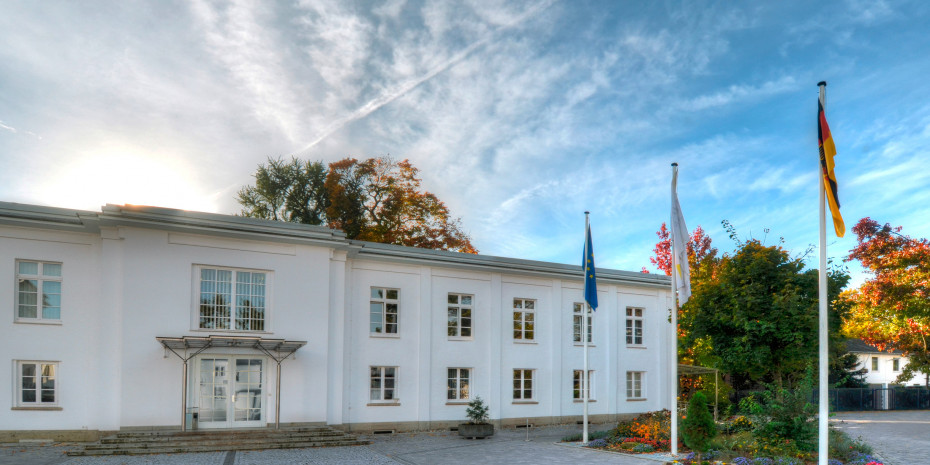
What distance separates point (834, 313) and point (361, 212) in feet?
81.6

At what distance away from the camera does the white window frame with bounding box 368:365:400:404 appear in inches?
892

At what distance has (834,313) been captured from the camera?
20.6m

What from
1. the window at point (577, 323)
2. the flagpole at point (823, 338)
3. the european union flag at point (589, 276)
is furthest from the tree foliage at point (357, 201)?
the flagpole at point (823, 338)

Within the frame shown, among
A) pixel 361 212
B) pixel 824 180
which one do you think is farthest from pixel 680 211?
pixel 361 212

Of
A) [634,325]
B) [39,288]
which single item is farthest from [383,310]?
[634,325]

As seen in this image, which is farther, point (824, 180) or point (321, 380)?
point (321, 380)

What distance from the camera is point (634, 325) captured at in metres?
28.9

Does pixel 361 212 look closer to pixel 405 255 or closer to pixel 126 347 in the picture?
pixel 405 255

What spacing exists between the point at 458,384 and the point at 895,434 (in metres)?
14.7

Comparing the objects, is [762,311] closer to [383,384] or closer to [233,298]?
[383,384]

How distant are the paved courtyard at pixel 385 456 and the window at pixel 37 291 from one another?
357 centimetres

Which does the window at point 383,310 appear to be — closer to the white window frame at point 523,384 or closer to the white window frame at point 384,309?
the white window frame at point 384,309

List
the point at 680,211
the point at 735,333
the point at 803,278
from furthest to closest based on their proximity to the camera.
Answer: the point at 735,333
the point at 803,278
the point at 680,211

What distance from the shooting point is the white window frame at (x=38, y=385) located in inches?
723
